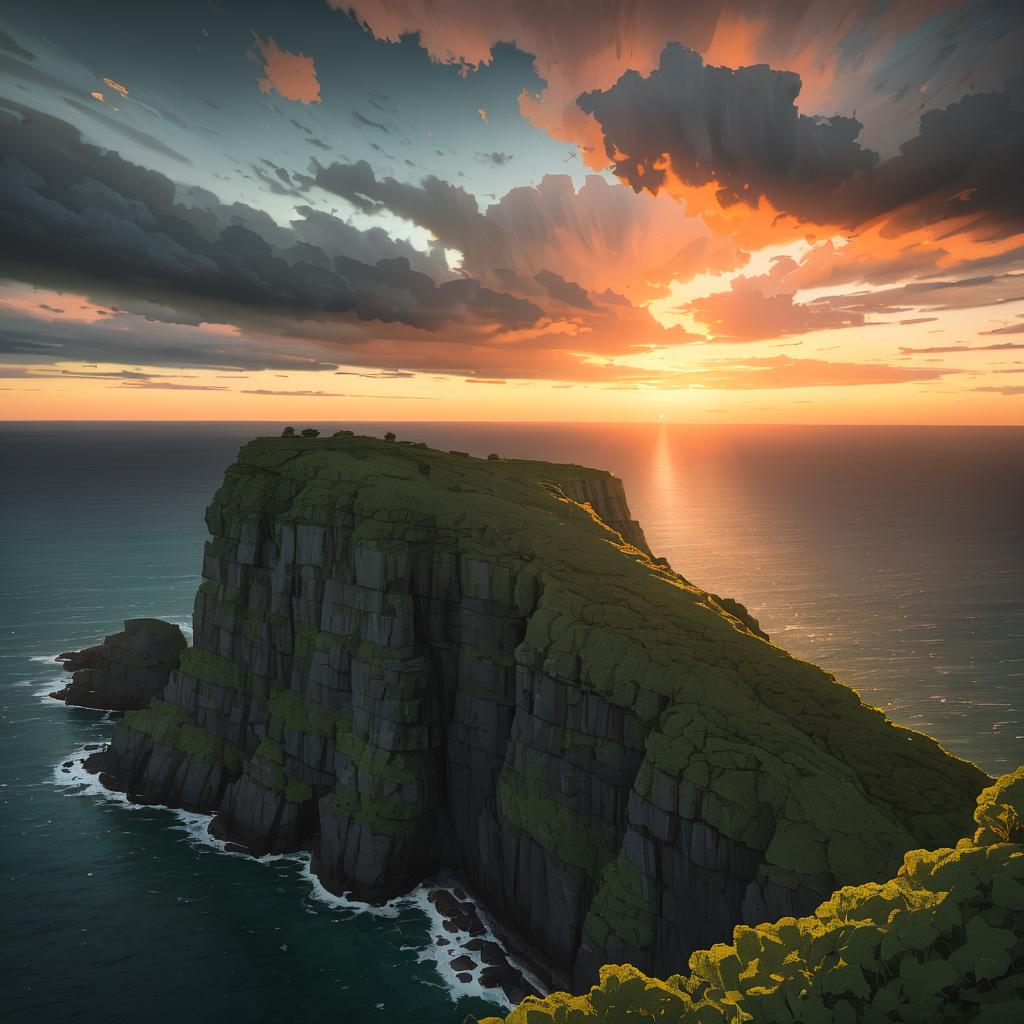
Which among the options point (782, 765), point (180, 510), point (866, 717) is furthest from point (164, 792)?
point (180, 510)

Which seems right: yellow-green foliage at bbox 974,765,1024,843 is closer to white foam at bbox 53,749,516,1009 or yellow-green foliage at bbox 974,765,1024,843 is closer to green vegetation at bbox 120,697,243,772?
white foam at bbox 53,749,516,1009

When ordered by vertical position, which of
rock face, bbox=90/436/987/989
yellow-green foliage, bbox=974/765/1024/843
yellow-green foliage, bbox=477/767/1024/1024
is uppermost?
yellow-green foliage, bbox=974/765/1024/843

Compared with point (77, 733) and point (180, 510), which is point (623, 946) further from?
point (180, 510)

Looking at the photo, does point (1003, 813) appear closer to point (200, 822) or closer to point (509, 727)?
point (509, 727)

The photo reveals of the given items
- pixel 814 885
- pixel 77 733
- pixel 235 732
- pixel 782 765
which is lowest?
pixel 77 733

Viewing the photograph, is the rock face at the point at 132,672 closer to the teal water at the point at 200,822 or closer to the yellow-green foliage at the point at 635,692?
the teal water at the point at 200,822

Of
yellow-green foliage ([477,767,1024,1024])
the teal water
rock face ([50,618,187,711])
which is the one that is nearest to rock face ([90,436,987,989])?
the teal water

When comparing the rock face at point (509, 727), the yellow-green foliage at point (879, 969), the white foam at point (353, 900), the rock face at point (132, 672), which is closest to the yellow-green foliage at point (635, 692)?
the rock face at point (509, 727)
